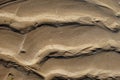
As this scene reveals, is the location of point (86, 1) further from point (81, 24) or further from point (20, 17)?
point (20, 17)

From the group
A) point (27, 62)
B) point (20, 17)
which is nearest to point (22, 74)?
point (27, 62)

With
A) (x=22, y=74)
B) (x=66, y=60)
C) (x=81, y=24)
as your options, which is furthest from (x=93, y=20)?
(x=22, y=74)

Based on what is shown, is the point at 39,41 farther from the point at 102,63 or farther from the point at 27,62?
the point at 102,63

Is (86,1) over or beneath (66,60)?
over

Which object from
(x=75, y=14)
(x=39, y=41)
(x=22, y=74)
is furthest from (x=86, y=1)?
(x=22, y=74)

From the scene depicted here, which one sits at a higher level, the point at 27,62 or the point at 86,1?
Answer: the point at 86,1
